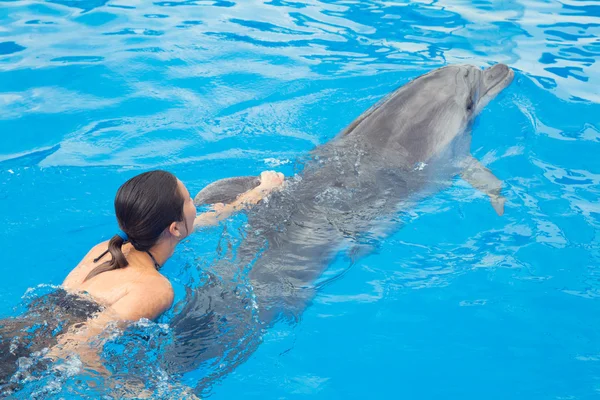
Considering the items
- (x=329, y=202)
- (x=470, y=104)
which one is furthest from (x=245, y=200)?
(x=470, y=104)

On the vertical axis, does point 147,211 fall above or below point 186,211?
above

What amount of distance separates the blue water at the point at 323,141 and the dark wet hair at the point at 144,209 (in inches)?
24.3

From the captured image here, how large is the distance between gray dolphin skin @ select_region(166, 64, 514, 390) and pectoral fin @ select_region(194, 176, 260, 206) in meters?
0.01

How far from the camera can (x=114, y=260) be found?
184 inches

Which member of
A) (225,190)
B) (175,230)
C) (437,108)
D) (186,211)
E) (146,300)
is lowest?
(146,300)

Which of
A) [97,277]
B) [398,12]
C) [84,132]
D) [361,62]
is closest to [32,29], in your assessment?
[84,132]

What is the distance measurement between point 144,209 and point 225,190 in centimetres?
197

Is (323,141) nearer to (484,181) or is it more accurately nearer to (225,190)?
(225,190)

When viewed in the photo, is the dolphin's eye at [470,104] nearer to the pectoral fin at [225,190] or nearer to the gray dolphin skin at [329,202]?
the gray dolphin skin at [329,202]

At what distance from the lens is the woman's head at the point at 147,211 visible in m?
4.57

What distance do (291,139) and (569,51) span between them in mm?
5823

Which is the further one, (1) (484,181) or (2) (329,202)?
(1) (484,181)

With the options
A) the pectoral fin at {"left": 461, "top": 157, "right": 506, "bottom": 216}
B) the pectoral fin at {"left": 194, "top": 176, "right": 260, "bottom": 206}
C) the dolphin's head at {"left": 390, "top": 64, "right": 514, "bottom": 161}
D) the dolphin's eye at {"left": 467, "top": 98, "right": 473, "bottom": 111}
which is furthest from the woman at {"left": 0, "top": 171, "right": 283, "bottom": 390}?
the dolphin's eye at {"left": 467, "top": 98, "right": 473, "bottom": 111}

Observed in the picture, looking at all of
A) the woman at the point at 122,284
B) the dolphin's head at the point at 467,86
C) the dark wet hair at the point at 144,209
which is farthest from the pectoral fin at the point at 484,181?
the dark wet hair at the point at 144,209
